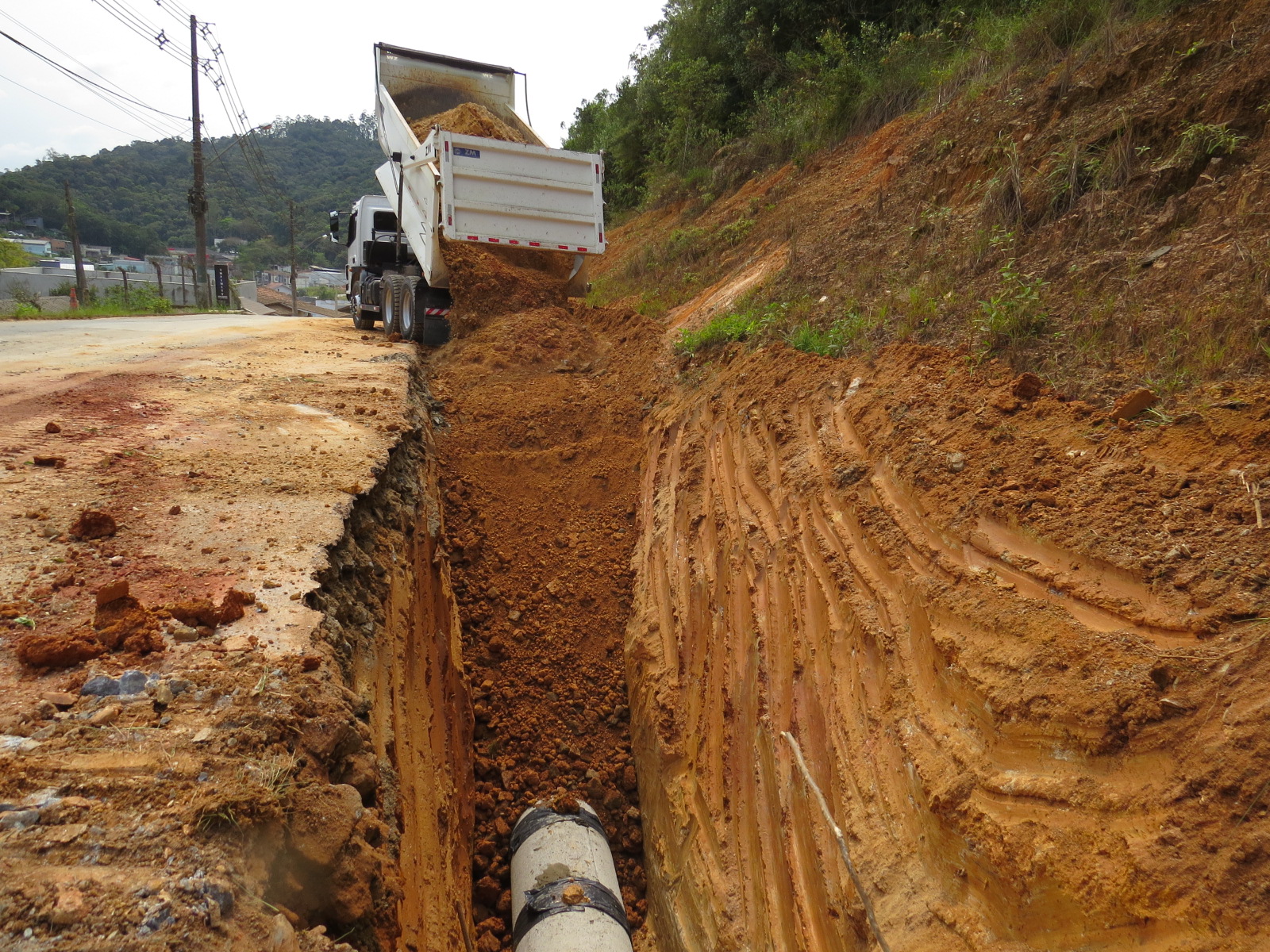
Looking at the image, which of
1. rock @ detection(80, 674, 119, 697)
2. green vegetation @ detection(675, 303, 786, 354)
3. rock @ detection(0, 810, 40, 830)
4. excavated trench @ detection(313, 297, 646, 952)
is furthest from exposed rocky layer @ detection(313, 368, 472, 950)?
green vegetation @ detection(675, 303, 786, 354)

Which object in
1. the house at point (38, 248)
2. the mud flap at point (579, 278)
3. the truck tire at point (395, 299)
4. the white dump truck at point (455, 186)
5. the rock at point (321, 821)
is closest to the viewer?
the rock at point (321, 821)

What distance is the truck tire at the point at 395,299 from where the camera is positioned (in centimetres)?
989

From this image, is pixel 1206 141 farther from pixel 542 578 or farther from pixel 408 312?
pixel 408 312

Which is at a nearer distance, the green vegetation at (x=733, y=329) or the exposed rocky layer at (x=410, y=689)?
the exposed rocky layer at (x=410, y=689)

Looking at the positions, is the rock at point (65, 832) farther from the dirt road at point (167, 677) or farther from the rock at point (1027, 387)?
the rock at point (1027, 387)

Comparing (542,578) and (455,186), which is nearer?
(542,578)

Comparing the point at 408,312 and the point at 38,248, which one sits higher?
the point at 38,248

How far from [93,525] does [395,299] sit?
7.89 metres

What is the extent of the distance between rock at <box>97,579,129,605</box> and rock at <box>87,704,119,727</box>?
1.69ft

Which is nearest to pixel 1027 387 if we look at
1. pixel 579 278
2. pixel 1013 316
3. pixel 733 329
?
pixel 1013 316

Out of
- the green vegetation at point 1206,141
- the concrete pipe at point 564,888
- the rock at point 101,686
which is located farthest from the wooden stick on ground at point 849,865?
the green vegetation at point 1206,141

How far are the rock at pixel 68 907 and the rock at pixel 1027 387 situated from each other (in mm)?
3923

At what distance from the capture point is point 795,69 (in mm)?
12727

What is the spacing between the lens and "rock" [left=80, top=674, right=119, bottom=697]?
2.14 m
